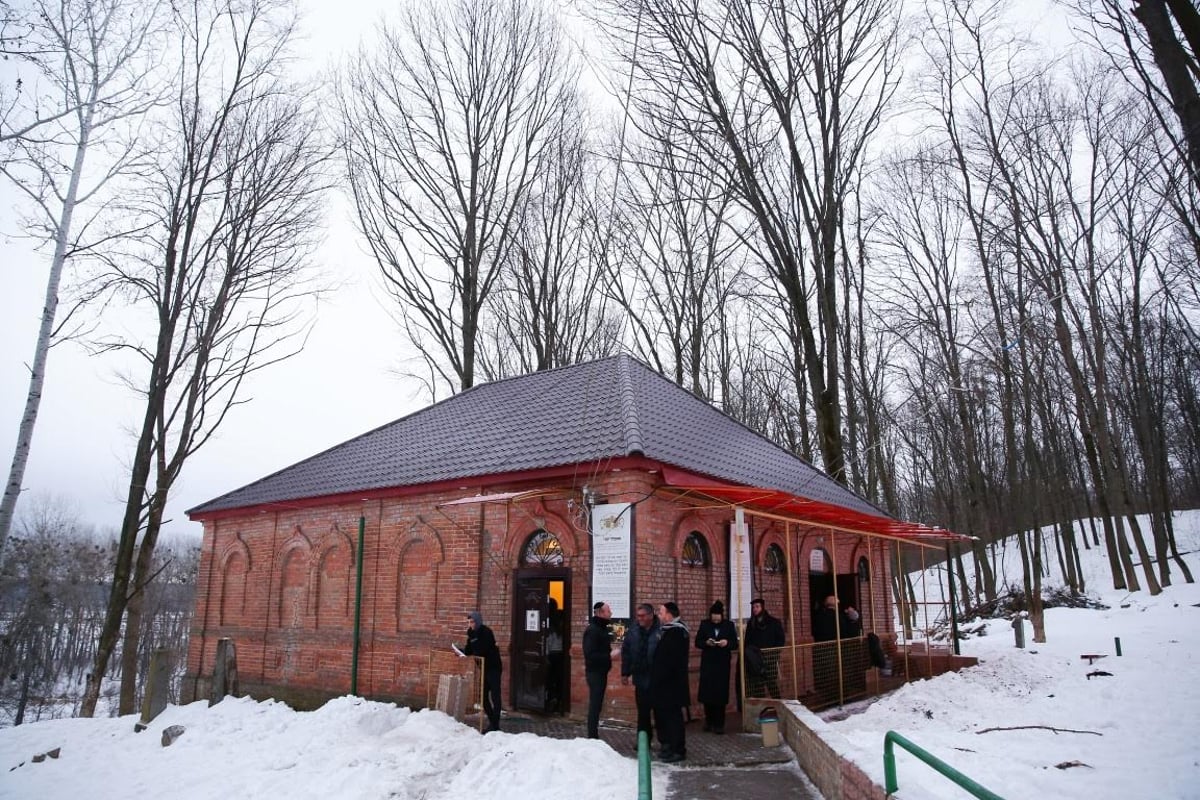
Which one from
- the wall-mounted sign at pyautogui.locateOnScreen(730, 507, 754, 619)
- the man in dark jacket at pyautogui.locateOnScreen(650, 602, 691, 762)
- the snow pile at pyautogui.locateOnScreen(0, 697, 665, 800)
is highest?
the wall-mounted sign at pyautogui.locateOnScreen(730, 507, 754, 619)

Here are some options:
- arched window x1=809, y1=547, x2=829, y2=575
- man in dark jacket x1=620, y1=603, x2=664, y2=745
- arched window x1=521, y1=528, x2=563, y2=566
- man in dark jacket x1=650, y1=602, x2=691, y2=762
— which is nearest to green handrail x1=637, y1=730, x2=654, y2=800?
man in dark jacket x1=650, y1=602, x2=691, y2=762

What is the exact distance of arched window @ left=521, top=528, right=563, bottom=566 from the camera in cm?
1198

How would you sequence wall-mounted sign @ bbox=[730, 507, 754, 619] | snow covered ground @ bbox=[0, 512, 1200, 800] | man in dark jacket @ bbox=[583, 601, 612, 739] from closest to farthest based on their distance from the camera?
snow covered ground @ bbox=[0, 512, 1200, 800] → man in dark jacket @ bbox=[583, 601, 612, 739] → wall-mounted sign @ bbox=[730, 507, 754, 619]

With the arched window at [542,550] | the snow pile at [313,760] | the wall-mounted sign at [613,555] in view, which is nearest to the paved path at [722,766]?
the snow pile at [313,760]

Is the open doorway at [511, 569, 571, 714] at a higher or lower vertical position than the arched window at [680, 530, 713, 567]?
lower

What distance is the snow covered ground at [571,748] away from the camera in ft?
26.2

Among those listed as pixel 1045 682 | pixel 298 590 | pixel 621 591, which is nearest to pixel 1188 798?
pixel 621 591

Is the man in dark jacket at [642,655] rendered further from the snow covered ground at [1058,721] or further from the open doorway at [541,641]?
the open doorway at [541,641]

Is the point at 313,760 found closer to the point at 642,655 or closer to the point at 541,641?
the point at 541,641

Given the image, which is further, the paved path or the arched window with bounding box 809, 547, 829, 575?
the arched window with bounding box 809, 547, 829, 575

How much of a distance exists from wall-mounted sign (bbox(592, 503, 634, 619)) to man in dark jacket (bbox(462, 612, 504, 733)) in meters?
1.62

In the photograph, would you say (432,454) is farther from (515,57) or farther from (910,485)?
(910,485)

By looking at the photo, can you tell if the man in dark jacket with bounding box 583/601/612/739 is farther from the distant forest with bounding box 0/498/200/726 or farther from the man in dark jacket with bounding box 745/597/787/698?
the distant forest with bounding box 0/498/200/726

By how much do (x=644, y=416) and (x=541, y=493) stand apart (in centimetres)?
242
